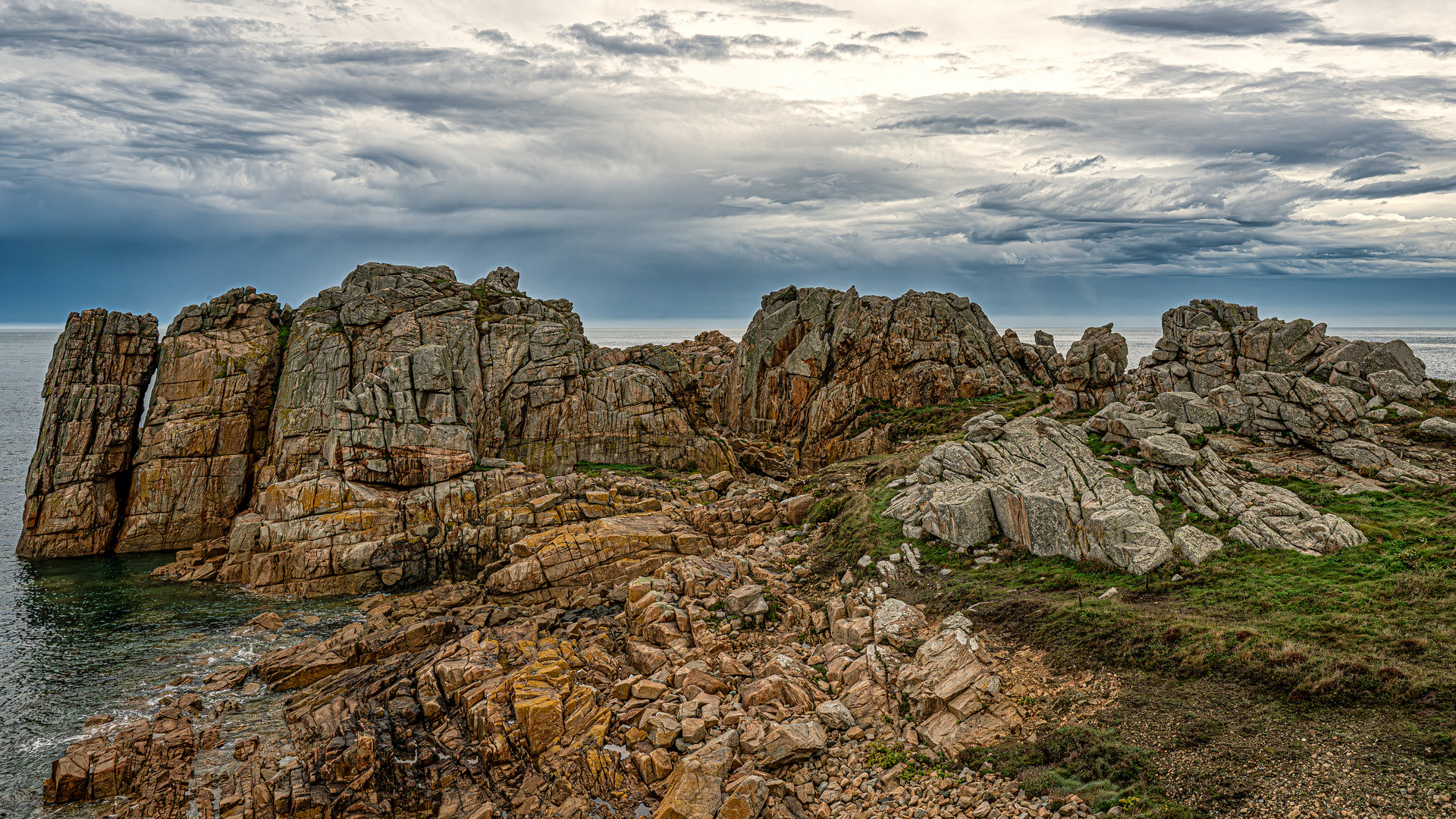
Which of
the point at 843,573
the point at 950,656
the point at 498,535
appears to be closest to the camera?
the point at 950,656

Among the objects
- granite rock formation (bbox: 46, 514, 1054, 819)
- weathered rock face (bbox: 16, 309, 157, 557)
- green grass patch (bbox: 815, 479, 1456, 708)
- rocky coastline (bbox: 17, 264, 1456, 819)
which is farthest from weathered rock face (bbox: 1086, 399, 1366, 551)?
weathered rock face (bbox: 16, 309, 157, 557)

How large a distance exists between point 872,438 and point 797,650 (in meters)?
37.3

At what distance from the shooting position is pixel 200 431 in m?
50.8

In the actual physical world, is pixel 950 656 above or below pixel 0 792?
above

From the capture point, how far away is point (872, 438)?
61344 mm

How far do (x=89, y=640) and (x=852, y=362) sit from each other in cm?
5825

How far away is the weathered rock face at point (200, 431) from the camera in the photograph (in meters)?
50.0

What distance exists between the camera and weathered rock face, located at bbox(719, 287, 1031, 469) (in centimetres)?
6650

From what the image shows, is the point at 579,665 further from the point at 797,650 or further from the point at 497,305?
the point at 497,305

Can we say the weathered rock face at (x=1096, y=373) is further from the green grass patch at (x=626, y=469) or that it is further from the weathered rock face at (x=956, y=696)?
the weathered rock face at (x=956, y=696)

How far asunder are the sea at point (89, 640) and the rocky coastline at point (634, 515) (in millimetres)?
1933

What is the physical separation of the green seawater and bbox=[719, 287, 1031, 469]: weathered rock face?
1666 inches

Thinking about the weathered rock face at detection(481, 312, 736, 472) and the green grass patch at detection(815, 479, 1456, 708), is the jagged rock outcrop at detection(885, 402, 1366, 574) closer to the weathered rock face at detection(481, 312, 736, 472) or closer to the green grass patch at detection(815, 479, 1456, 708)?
the green grass patch at detection(815, 479, 1456, 708)

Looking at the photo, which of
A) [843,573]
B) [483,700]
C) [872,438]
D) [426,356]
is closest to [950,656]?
[843,573]
